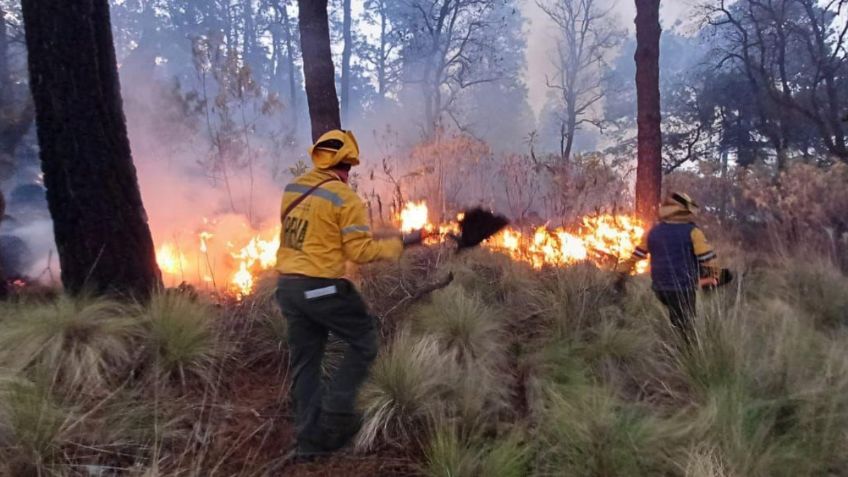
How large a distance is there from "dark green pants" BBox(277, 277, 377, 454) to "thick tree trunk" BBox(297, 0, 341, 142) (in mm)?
3392

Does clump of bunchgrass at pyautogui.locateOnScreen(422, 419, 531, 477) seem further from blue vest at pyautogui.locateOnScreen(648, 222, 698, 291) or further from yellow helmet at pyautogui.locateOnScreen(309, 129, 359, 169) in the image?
blue vest at pyautogui.locateOnScreen(648, 222, 698, 291)

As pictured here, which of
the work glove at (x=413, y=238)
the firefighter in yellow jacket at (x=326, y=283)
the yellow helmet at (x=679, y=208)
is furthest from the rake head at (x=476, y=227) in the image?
the yellow helmet at (x=679, y=208)

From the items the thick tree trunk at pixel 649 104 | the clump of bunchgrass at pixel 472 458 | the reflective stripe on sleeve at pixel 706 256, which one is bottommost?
the clump of bunchgrass at pixel 472 458

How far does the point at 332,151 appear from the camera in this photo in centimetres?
297

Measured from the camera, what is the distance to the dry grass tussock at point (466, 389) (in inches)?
101

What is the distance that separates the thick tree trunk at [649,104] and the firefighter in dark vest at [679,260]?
404cm

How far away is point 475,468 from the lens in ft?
8.52

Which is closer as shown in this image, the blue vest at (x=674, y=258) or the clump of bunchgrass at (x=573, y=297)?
the blue vest at (x=674, y=258)

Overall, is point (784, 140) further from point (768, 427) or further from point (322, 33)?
point (768, 427)

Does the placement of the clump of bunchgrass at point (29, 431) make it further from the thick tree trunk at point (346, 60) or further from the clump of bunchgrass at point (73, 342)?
the thick tree trunk at point (346, 60)

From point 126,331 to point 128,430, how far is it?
106 centimetres

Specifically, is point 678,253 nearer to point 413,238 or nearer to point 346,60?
point 413,238

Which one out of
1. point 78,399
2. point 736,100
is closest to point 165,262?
point 78,399

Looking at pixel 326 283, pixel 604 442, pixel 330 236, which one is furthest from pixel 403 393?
pixel 604 442
